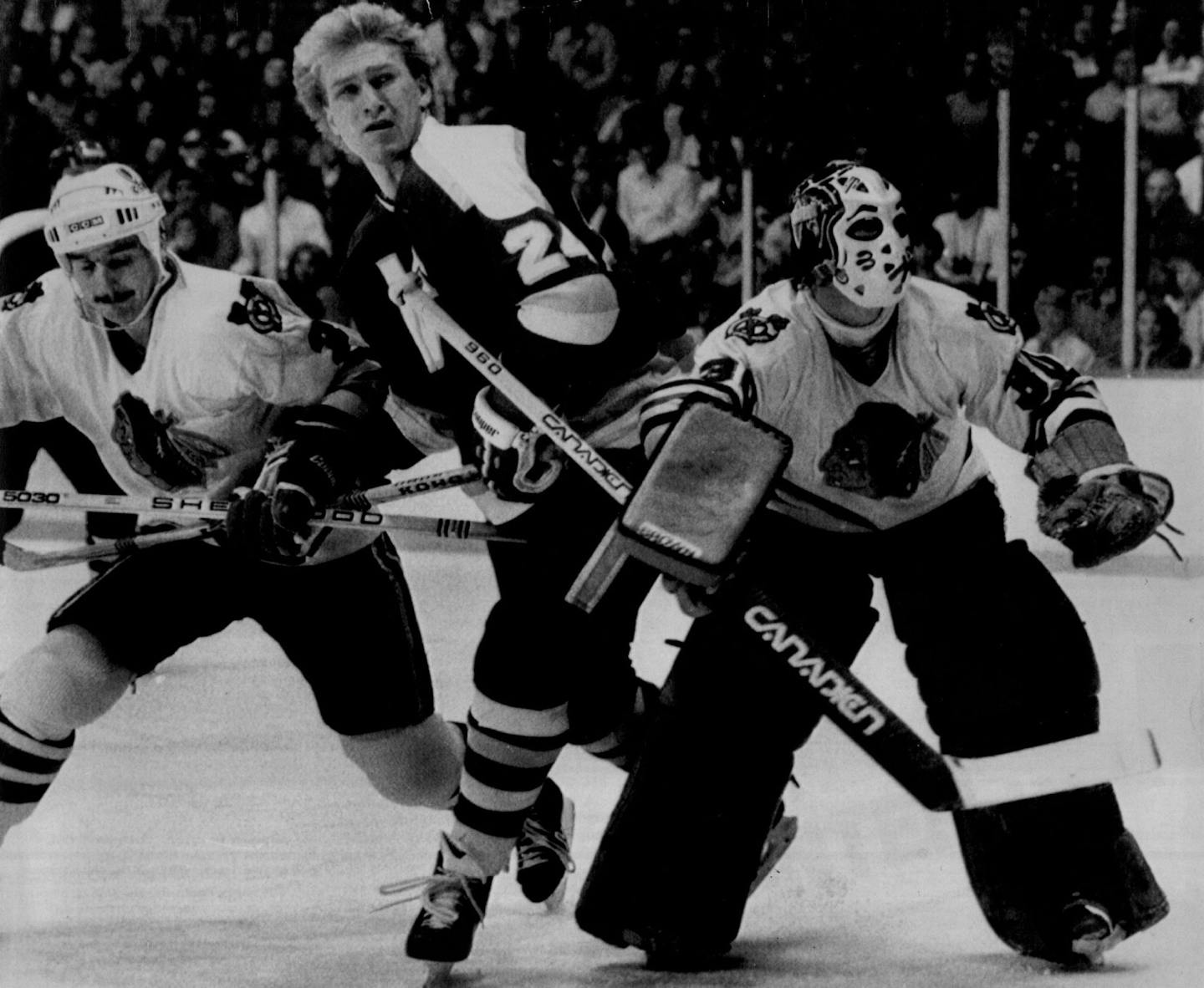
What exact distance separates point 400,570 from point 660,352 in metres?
0.49

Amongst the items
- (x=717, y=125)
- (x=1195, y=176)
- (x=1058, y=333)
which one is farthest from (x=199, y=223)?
(x=1195, y=176)

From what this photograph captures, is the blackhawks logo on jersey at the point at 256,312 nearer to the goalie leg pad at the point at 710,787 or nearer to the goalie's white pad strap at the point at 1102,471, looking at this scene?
the goalie leg pad at the point at 710,787

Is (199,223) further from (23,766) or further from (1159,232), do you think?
(1159,232)

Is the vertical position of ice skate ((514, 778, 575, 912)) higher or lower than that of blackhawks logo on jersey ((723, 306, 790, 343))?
lower

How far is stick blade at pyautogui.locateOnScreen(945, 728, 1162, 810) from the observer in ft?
8.07

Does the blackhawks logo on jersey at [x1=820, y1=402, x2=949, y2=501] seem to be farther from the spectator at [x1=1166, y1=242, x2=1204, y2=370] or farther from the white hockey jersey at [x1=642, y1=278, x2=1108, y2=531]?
the spectator at [x1=1166, y1=242, x2=1204, y2=370]

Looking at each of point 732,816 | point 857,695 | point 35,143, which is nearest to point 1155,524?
point 857,695

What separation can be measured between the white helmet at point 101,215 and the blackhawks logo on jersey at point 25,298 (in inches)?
2.4

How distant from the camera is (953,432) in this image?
2.51m

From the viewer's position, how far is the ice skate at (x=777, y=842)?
269cm

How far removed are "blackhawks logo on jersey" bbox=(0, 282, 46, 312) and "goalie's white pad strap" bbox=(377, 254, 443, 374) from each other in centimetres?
48

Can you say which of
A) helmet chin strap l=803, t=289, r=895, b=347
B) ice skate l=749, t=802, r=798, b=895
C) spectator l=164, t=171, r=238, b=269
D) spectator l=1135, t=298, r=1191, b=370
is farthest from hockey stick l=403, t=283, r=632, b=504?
spectator l=1135, t=298, r=1191, b=370

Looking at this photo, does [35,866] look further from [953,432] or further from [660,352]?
[953,432]

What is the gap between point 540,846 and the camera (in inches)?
108
